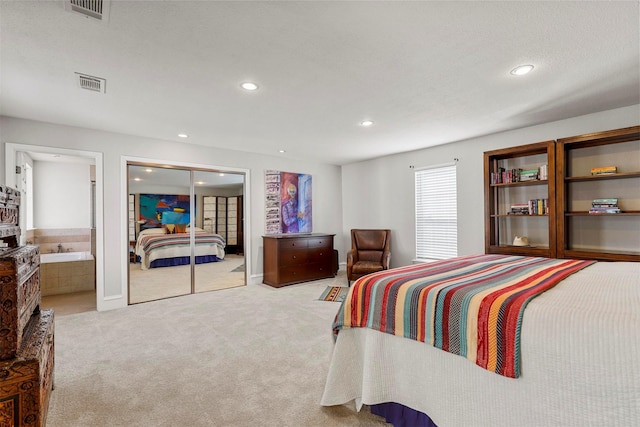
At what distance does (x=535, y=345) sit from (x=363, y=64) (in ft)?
6.65

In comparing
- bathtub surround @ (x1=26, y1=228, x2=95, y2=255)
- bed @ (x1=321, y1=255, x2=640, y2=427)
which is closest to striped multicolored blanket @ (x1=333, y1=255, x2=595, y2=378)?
bed @ (x1=321, y1=255, x2=640, y2=427)

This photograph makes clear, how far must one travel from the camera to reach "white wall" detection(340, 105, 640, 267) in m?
3.55

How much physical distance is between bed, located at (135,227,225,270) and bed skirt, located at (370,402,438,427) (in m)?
3.78

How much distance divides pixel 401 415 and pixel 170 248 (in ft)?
13.4

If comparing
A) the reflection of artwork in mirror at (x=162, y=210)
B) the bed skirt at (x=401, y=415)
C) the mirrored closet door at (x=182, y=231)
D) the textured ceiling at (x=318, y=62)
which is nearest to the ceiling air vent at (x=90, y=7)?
the textured ceiling at (x=318, y=62)

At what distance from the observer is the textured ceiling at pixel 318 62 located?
5.65 feet

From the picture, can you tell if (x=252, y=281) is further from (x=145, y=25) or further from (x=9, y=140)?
(x=145, y=25)

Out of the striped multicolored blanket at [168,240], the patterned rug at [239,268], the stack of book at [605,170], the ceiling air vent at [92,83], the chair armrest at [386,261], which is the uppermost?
the ceiling air vent at [92,83]

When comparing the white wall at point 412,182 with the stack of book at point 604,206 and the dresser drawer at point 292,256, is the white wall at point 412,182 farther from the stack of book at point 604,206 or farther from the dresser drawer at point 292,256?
the dresser drawer at point 292,256

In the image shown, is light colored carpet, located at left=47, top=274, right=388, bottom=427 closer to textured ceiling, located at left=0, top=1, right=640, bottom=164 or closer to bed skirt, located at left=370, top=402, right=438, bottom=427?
bed skirt, located at left=370, top=402, right=438, bottom=427

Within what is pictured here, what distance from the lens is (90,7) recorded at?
5.36 feet

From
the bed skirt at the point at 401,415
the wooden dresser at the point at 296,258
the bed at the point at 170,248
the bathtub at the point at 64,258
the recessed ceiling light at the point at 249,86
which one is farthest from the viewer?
the wooden dresser at the point at 296,258

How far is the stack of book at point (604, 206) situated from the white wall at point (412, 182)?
81 cm

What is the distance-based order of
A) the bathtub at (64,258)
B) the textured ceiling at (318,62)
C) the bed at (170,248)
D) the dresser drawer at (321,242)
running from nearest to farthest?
1. the textured ceiling at (318,62)
2. the bed at (170,248)
3. the bathtub at (64,258)
4. the dresser drawer at (321,242)
